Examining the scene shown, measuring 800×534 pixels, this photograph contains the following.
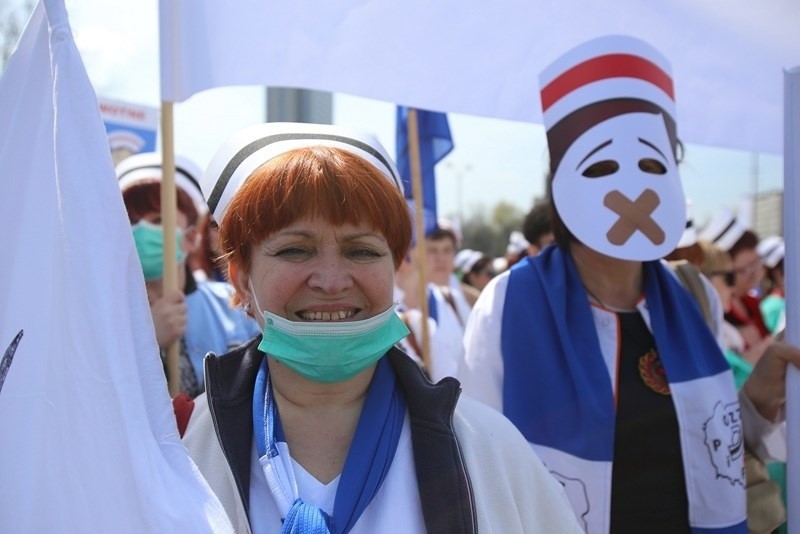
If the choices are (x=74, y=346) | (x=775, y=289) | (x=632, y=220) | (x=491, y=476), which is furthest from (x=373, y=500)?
(x=775, y=289)

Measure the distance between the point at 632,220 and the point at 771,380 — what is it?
0.63m

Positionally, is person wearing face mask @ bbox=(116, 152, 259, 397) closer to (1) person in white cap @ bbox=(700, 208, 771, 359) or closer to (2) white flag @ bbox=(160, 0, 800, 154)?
(2) white flag @ bbox=(160, 0, 800, 154)

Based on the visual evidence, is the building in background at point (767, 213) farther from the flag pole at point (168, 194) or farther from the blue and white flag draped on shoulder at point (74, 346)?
the blue and white flag draped on shoulder at point (74, 346)

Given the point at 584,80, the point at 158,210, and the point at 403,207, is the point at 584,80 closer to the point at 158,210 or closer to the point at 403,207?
the point at 403,207

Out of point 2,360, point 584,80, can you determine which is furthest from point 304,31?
point 2,360

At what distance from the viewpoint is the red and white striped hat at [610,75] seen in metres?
2.59

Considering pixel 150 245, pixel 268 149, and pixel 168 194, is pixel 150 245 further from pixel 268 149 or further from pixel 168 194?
pixel 268 149

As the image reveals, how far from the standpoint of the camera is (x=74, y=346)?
1.52m

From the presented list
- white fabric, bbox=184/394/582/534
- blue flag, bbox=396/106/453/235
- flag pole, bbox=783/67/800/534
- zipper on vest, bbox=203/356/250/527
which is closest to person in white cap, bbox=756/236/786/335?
blue flag, bbox=396/106/453/235

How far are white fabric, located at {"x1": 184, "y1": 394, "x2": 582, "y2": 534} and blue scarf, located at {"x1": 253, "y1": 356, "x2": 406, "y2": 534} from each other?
0.21ft

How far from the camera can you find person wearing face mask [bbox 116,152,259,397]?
330 cm

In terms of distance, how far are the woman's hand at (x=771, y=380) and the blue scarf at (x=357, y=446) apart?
1.19 metres

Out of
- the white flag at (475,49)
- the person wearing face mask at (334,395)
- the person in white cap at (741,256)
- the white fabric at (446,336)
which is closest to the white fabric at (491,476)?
the person wearing face mask at (334,395)

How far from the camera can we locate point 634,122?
2570 millimetres
